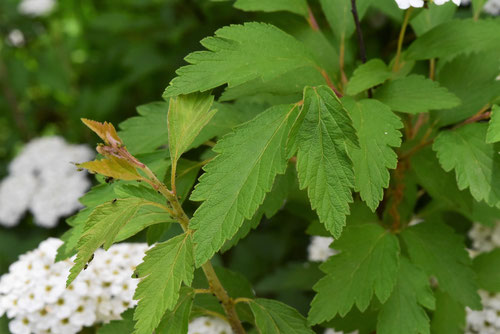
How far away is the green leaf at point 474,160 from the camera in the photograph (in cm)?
116

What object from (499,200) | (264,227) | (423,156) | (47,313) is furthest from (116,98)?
(499,200)

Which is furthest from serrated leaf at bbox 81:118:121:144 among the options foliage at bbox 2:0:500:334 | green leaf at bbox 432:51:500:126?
green leaf at bbox 432:51:500:126

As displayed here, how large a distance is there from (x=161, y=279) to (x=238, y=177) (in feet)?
0.73

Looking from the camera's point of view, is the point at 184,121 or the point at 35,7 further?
the point at 35,7

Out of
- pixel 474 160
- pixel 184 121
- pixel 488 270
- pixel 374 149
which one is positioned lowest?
pixel 488 270

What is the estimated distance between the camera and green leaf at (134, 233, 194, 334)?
3.36 ft

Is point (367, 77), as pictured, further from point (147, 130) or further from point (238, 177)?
point (147, 130)

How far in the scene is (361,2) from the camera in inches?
56.2

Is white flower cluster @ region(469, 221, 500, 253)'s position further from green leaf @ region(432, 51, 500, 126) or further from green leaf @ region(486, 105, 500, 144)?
green leaf @ region(486, 105, 500, 144)

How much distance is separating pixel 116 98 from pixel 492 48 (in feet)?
6.86

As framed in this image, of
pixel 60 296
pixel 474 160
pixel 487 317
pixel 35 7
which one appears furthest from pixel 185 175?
pixel 35 7

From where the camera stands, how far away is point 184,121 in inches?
43.8

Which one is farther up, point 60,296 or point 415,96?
point 415,96

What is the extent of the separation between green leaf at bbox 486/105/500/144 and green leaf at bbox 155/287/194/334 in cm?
65
